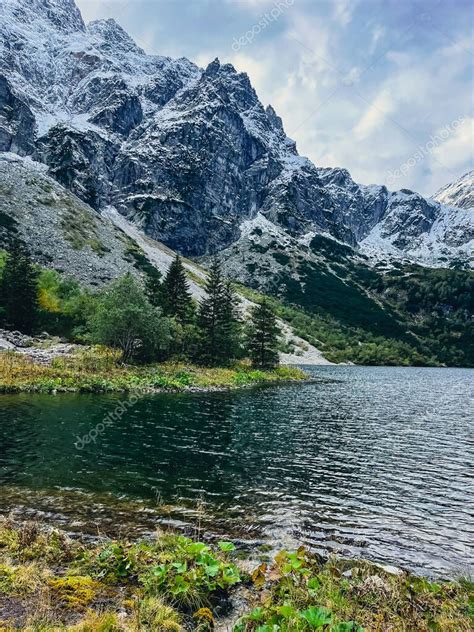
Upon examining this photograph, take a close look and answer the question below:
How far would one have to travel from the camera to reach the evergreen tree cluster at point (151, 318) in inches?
2591

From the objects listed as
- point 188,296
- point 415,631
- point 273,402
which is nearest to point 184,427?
point 273,402

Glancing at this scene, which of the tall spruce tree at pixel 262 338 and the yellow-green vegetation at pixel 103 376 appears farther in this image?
the tall spruce tree at pixel 262 338

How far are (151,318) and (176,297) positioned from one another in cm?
2433

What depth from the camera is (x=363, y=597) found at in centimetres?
907

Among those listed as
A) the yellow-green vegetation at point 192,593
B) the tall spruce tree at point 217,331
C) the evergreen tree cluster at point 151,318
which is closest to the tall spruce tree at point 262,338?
the evergreen tree cluster at point 151,318

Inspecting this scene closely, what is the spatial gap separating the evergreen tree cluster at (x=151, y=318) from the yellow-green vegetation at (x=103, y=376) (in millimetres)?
4678

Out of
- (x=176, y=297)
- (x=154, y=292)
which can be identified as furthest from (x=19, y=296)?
(x=176, y=297)

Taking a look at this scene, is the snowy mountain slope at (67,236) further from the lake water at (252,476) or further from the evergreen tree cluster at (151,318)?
the lake water at (252,476)

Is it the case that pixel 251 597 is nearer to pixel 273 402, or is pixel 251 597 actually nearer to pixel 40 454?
pixel 40 454

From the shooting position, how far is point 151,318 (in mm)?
63875

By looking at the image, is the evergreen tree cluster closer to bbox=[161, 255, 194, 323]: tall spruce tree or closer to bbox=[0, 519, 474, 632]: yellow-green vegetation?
bbox=[161, 255, 194, 323]: tall spruce tree

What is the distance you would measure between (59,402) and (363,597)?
33960 millimetres

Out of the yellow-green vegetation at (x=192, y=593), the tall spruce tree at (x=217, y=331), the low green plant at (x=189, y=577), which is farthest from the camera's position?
the tall spruce tree at (x=217, y=331)

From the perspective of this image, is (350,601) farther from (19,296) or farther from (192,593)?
(19,296)
